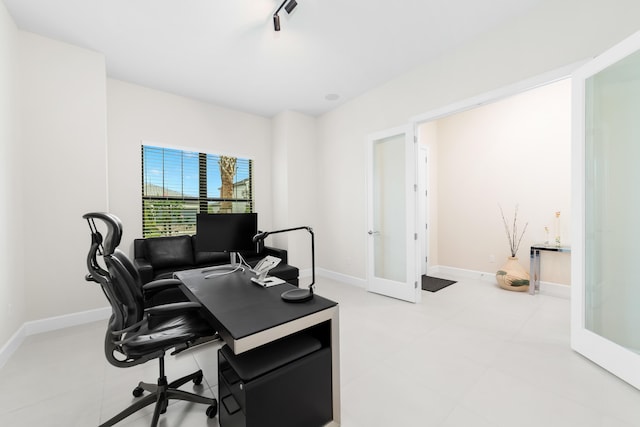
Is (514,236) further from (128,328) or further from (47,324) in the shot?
(47,324)

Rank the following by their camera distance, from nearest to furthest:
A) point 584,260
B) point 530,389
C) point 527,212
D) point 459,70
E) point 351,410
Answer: point 351,410 → point 530,389 → point 584,260 → point 459,70 → point 527,212

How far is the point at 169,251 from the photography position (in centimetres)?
379

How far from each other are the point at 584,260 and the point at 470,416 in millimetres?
1717

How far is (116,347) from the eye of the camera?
1.39 meters

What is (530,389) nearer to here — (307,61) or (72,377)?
(72,377)

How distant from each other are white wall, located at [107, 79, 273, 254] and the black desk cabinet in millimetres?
3386

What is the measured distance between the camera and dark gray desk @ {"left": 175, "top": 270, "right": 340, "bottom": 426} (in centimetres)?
121

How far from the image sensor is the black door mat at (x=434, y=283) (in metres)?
4.21

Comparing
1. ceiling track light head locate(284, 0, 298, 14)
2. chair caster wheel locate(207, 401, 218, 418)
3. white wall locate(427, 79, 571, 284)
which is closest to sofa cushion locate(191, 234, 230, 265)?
chair caster wheel locate(207, 401, 218, 418)

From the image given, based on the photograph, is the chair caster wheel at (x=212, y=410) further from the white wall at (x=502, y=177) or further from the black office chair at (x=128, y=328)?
the white wall at (x=502, y=177)

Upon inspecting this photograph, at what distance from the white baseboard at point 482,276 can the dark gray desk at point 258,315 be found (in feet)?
13.4

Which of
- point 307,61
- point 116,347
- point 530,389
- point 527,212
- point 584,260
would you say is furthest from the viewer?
point 527,212

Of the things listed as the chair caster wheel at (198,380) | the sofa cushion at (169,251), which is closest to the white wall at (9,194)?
the sofa cushion at (169,251)

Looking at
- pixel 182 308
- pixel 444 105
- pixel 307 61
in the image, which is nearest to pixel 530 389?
pixel 182 308
